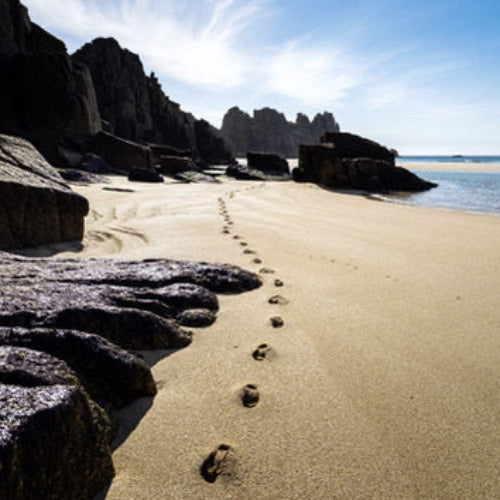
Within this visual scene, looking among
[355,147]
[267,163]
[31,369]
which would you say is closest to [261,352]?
[31,369]

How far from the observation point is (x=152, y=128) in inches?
1752

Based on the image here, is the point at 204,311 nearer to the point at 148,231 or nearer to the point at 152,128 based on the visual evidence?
the point at 148,231

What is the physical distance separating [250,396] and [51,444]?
32.1 inches

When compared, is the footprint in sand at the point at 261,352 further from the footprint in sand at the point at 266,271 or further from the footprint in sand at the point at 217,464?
the footprint in sand at the point at 266,271

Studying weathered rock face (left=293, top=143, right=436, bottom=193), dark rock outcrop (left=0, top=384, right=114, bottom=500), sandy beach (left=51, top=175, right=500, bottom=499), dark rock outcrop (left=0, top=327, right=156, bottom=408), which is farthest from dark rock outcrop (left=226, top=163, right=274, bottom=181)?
dark rock outcrop (left=0, top=384, right=114, bottom=500)

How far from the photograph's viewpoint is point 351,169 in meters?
17.2

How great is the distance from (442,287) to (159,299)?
7.41 feet

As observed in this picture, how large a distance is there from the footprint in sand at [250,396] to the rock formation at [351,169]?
16161 millimetres

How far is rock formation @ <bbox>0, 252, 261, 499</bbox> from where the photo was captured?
39.0 inches

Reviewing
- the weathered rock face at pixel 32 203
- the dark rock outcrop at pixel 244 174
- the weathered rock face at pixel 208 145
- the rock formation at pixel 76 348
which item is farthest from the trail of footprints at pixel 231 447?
the weathered rock face at pixel 208 145

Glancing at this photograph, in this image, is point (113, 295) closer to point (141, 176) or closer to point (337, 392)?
point (337, 392)

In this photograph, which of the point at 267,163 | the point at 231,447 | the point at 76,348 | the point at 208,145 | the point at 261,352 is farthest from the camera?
the point at 208,145

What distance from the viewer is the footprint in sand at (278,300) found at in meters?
2.77

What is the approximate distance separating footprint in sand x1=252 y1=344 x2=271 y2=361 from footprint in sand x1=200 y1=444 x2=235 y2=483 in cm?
65
